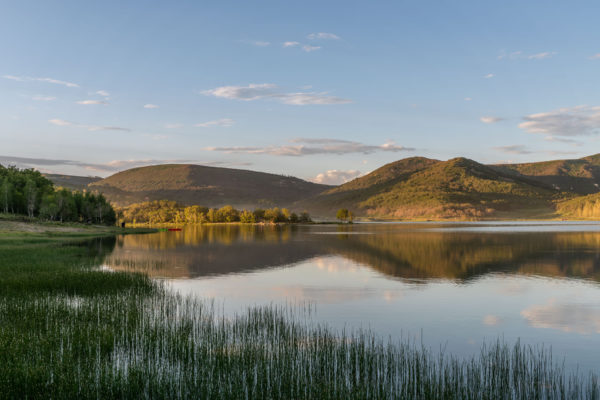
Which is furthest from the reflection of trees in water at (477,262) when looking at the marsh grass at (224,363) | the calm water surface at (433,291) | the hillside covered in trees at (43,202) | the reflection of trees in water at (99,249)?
the hillside covered in trees at (43,202)

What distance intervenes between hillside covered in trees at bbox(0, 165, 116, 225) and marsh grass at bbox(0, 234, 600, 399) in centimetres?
11706

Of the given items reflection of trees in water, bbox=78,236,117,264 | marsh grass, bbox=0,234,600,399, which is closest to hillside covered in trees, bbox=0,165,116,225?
reflection of trees in water, bbox=78,236,117,264

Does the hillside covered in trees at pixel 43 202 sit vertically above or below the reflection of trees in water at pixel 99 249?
above

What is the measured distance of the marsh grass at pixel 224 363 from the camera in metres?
12.9

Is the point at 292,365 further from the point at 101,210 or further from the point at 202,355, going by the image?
the point at 101,210

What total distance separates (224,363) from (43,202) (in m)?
134

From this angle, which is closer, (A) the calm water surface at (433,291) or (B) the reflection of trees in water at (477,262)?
(A) the calm water surface at (433,291)

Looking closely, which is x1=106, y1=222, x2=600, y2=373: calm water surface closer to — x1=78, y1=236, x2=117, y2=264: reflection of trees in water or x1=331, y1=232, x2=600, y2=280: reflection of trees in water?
x1=331, y1=232, x2=600, y2=280: reflection of trees in water

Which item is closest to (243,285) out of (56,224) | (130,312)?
(130,312)

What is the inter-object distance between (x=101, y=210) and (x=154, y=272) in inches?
5190

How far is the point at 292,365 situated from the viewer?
15.1 meters

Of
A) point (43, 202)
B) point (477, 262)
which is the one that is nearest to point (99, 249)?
point (477, 262)

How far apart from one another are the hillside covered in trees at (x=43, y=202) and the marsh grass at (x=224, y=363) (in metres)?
117

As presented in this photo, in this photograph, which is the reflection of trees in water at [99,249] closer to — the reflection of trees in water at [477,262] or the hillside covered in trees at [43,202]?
the reflection of trees in water at [477,262]
